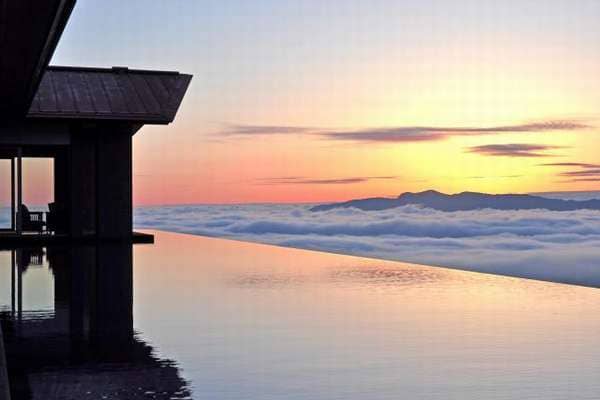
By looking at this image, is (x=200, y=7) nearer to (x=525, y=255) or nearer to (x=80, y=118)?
(x=80, y=118)

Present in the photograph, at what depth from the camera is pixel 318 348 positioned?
250 inches

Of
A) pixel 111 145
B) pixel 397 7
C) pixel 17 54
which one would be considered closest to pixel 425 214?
pixel 397 7

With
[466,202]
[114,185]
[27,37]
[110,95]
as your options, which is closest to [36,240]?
[114,185]

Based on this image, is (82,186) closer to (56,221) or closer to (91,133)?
(91,133)

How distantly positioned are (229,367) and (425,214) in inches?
2431

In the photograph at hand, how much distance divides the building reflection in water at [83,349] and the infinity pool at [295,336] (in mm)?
15

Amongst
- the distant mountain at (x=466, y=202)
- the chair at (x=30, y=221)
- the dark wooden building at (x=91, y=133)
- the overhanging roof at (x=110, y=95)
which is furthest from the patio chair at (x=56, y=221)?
the distant mountain at (x=466, y=202)

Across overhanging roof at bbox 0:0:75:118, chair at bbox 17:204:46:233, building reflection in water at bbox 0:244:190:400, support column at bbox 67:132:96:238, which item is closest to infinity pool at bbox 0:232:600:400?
building reflection in water at bbox 0:244:190:400

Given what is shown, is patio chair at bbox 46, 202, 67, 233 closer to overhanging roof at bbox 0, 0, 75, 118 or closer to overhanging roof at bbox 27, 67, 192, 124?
overhanging roof at bbox 27, 67, 192, 124

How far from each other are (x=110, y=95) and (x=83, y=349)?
1338cm

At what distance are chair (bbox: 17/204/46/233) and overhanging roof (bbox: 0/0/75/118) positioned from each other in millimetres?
8326

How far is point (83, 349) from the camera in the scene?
6297 mm

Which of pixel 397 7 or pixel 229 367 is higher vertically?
pixel 397 7

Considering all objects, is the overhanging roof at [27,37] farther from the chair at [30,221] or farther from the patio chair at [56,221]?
the chair at [30,221]
